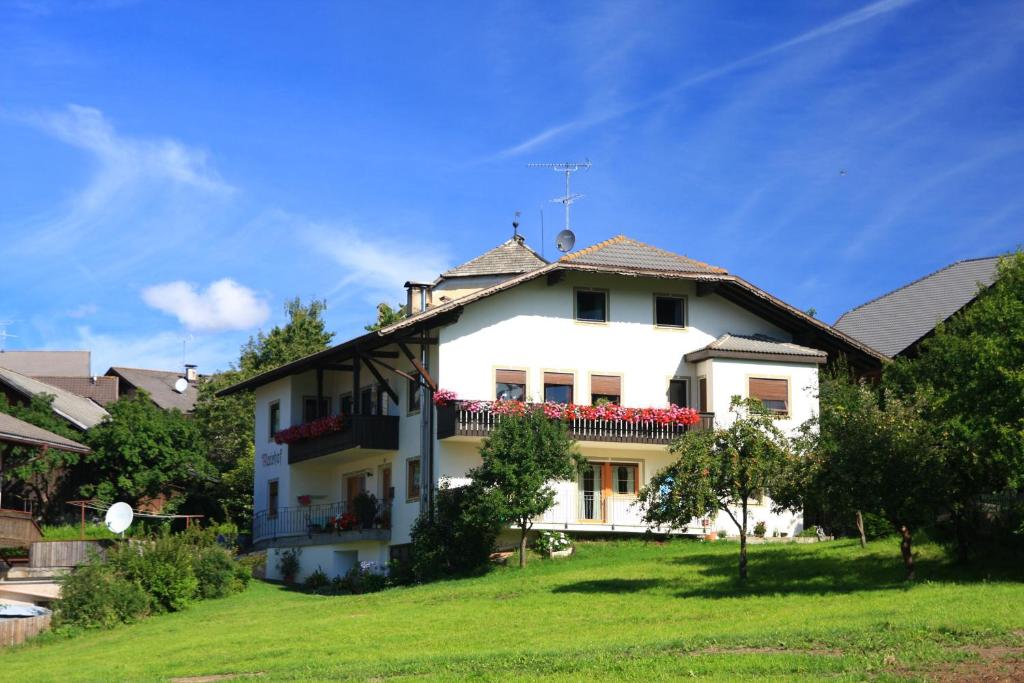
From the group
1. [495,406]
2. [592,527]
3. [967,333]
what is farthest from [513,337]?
[967,333]

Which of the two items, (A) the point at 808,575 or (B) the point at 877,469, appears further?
(A) the point at 808,575

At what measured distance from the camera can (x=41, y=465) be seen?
148 ft

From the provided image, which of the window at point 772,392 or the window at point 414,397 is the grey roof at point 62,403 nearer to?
the window at point 414,397

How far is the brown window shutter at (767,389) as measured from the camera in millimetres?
40219

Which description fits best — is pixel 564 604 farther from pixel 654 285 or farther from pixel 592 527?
pixel 654 285

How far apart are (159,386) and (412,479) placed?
38.7 m

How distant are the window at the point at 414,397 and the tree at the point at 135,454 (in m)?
12.2

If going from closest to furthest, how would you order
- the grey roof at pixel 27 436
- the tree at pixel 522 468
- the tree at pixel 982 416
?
the tree at pixel 982 416, the tree at pixel 522 468, the grey roof at pixel 27 436

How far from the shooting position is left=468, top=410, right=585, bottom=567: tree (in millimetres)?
33219

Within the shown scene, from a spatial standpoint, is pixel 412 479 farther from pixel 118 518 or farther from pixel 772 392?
pixel 772 392

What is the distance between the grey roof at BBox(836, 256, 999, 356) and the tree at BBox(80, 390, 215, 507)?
2479 centimetres

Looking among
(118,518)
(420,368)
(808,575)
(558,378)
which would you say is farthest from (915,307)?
(118,518)

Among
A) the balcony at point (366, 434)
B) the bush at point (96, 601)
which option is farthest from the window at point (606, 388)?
the bush at point (96, 601)

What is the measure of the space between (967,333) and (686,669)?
808 inches
